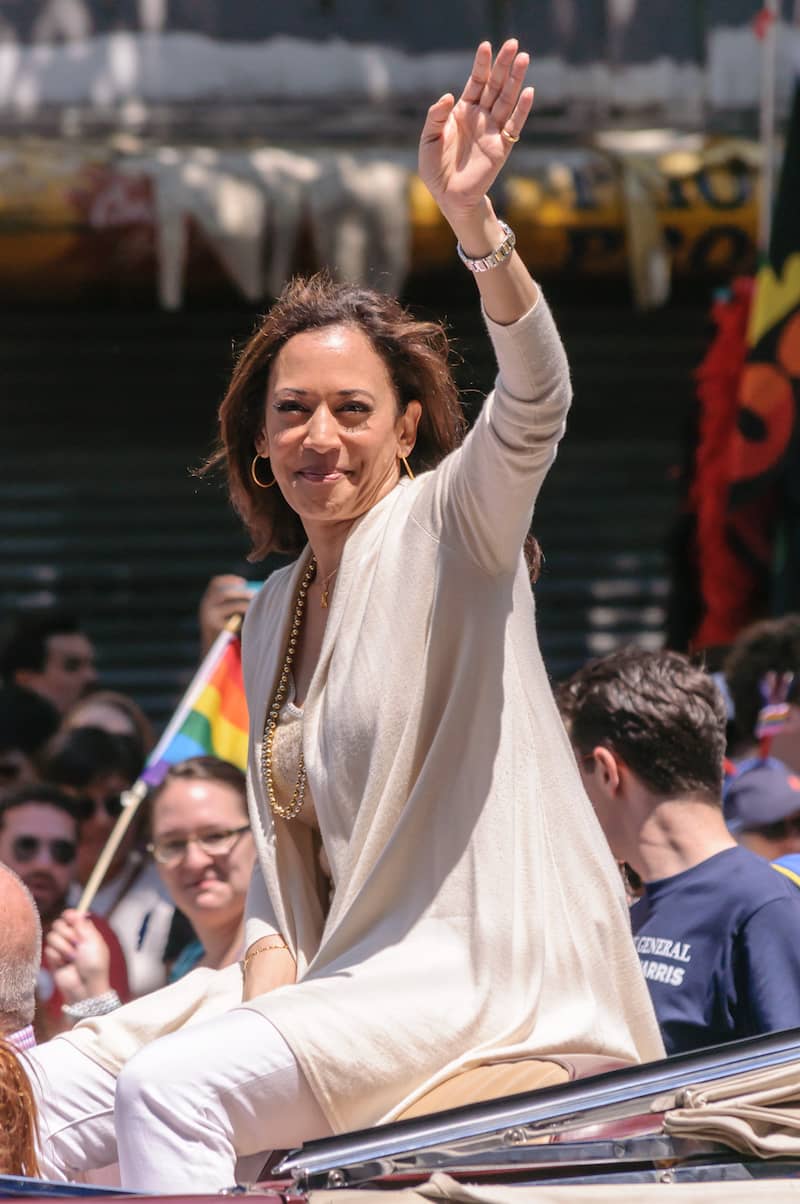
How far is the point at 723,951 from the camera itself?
369 cm

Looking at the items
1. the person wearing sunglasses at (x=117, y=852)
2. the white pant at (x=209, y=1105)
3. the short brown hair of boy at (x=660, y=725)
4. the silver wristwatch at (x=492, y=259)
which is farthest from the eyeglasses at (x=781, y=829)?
the silver wristwatch at (x=492, y=259)

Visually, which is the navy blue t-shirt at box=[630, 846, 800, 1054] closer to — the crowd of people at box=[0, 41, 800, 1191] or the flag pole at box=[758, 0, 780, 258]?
Answer: the crowd of people at box=[0, 41, 800, 1191]

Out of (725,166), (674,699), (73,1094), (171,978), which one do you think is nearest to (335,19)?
(725,166)

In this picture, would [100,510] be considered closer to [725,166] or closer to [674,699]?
[725,166]

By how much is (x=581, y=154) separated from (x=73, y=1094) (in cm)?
723

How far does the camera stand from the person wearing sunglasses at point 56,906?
5.03 m

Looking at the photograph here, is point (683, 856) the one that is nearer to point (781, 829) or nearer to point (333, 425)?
point (781, 829)

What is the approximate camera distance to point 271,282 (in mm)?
9664

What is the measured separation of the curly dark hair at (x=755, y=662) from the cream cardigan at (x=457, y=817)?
99.5 inches

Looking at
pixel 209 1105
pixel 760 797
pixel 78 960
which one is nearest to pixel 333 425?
pixel 209 1105

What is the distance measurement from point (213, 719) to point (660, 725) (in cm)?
238

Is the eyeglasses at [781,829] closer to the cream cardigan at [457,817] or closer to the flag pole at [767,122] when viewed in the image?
the cream cardigan at [457,817]

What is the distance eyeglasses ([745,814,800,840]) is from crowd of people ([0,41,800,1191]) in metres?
0.81

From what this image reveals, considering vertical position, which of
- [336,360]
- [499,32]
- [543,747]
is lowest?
[543,747]
